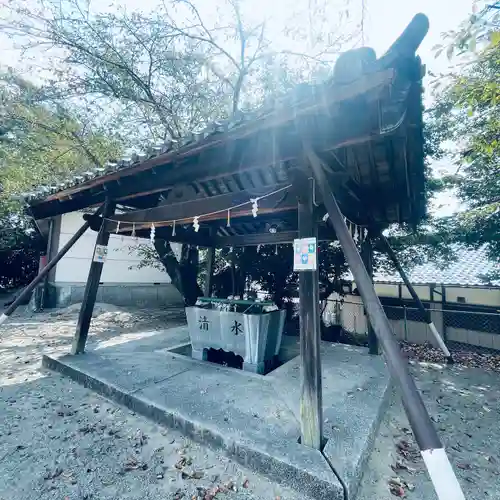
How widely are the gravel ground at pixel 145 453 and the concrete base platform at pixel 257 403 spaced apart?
138 mm

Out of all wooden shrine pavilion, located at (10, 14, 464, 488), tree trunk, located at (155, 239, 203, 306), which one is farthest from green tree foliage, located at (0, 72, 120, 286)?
wooden shrine pavilion, located at (10, 14, 464, 488)

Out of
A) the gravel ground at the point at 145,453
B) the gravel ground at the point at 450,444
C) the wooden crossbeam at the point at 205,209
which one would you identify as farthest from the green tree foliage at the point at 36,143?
the gravel ground at the point at 450,444

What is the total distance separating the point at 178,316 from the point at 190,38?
7837mm

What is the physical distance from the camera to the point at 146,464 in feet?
7.69

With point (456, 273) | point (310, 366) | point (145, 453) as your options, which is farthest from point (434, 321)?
point (145, 453)

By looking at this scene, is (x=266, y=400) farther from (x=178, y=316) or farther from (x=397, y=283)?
(x=397, y=283)

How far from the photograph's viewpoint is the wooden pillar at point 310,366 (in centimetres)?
235

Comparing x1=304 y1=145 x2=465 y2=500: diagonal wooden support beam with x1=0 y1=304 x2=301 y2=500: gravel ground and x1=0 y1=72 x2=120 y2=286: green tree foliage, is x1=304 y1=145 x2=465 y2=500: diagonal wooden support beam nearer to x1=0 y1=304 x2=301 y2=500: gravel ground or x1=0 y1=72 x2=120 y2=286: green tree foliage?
x1=0 y1=304 x2=301 y2=500: gravel ground

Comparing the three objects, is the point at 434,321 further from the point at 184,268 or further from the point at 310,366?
the point at 310,366

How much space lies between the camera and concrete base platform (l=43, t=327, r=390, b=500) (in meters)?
2.15

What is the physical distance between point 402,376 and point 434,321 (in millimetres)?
8745

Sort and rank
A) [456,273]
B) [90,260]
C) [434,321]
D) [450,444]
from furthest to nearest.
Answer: [90,260] → [456,273] → [434,321] → [450,444]

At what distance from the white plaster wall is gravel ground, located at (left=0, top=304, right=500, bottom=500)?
6816 mm

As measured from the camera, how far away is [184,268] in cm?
895
